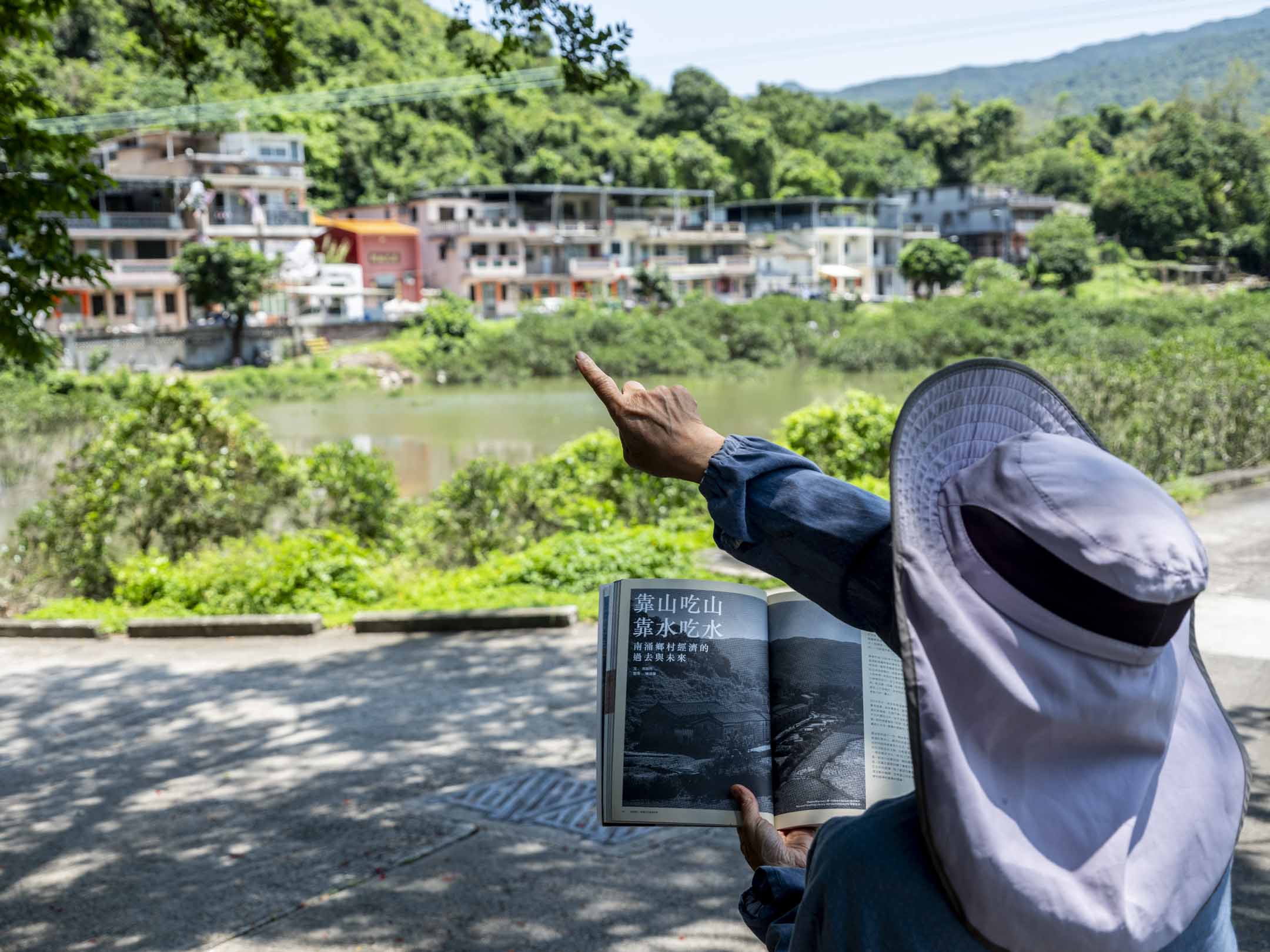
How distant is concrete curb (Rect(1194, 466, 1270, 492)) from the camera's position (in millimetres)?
9505

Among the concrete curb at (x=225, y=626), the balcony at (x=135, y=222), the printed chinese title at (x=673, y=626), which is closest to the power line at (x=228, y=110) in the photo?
the balcony at (x=135, y=222)

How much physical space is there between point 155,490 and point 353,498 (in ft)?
4.45

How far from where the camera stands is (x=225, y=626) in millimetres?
7129

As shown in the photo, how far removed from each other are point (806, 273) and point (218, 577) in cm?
5133

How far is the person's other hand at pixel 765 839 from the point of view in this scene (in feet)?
5.36

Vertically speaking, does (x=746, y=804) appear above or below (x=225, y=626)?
above

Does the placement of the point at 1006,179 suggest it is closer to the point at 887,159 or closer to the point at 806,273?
the point at 887,159

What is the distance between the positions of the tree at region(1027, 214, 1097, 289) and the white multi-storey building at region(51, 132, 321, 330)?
107 feet

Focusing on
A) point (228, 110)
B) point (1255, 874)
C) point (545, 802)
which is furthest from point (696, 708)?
point (228, 110)

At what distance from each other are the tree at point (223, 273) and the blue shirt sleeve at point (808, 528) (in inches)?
1408

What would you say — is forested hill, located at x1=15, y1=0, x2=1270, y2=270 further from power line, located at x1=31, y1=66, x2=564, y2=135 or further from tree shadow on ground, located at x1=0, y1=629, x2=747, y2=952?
tree shadow on ground, located at x1=0, y1=629, x2=747, y2=952

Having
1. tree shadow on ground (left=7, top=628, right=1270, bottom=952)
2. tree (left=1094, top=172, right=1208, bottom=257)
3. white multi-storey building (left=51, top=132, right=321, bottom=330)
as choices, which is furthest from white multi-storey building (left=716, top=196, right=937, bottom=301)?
tree shadow on ground (left=7, top=628, right=1270, bottom=952)

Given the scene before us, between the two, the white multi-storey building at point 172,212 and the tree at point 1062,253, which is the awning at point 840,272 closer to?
the tree at point 1062,253

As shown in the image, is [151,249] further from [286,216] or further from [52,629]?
[52,629]
